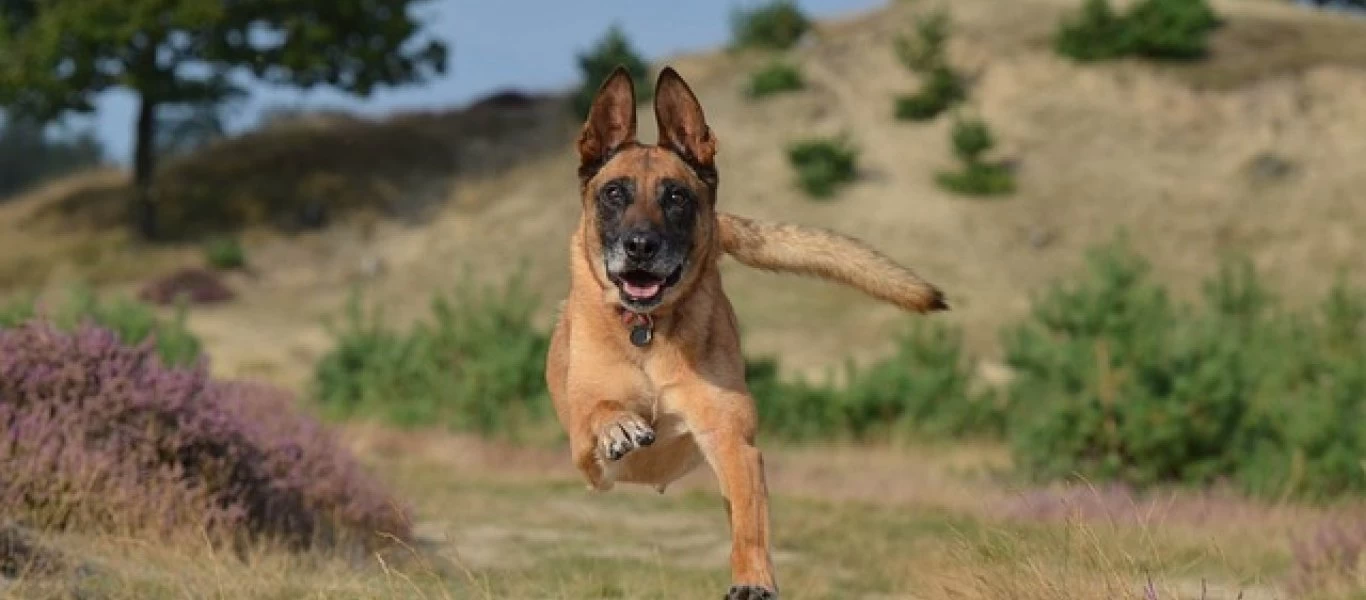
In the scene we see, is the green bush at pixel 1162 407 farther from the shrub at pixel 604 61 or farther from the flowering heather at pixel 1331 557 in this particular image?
the shrub at pixel 604 61

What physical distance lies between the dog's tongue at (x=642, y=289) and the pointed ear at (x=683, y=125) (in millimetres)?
632

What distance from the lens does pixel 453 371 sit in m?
24.4

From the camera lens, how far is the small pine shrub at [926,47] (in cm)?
4791

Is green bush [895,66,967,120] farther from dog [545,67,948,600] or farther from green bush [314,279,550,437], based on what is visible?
dog [545,67,948,600]

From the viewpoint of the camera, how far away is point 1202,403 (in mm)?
17125

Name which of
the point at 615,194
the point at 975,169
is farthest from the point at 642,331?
the point at 975,169

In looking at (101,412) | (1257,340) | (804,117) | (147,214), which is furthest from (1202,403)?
(147,214)

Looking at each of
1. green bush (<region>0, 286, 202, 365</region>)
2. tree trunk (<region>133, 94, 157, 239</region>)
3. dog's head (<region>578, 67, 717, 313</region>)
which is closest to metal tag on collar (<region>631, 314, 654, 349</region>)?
dog's head (<region>578, 67, 717, 313</region>)

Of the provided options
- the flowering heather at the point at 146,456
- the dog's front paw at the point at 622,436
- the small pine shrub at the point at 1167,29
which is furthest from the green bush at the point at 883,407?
the small pine shrub at the point at 1167,29

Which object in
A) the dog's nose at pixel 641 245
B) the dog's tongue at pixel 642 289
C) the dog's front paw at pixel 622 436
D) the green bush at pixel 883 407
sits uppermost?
the dog's nose at pixel 641 245

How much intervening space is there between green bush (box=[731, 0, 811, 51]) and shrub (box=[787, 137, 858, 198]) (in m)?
12.3

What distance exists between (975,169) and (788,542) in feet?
102

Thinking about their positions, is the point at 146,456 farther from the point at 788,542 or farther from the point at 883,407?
the point at 883,407

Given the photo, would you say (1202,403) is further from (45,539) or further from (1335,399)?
(45,539)
